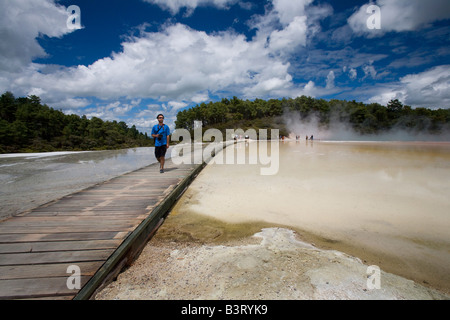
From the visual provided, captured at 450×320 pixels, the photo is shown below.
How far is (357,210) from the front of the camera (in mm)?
4828

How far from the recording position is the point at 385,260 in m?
2.98

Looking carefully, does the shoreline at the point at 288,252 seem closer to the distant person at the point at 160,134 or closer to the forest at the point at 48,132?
the distant person at the point at 160,134

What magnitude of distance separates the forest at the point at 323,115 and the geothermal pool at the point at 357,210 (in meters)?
52.1

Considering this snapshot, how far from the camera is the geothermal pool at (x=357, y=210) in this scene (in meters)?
3.12

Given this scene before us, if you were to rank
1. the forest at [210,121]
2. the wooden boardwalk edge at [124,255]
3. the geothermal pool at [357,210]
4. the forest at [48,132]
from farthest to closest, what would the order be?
the forest at [210,121], the forest at [48,132], the geothermal pool at [357,210], the wooden boardwalk edge at [124,255]

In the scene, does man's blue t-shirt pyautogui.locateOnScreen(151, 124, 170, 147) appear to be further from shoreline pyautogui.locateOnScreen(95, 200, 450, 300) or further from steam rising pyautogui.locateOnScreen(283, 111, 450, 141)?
steam rising pyautogui.locateOnScreen(283, 111, 450, 141)

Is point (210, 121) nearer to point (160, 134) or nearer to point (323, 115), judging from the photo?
point (323, 115)

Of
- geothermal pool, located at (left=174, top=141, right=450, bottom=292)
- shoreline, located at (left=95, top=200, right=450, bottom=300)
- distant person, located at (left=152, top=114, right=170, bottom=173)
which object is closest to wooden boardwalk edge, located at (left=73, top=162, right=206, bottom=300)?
shoreline, located at (left=95, top=200, right=450, bottom=300)

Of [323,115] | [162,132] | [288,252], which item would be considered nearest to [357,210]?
[288,252]

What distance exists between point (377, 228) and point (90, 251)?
4663mm

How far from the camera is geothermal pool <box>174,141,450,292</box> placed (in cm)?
312

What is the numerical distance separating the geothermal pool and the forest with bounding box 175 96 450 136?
52148 mm

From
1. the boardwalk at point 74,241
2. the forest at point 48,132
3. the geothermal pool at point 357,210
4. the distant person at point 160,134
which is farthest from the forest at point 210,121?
the geothermal pool at point 357,210
